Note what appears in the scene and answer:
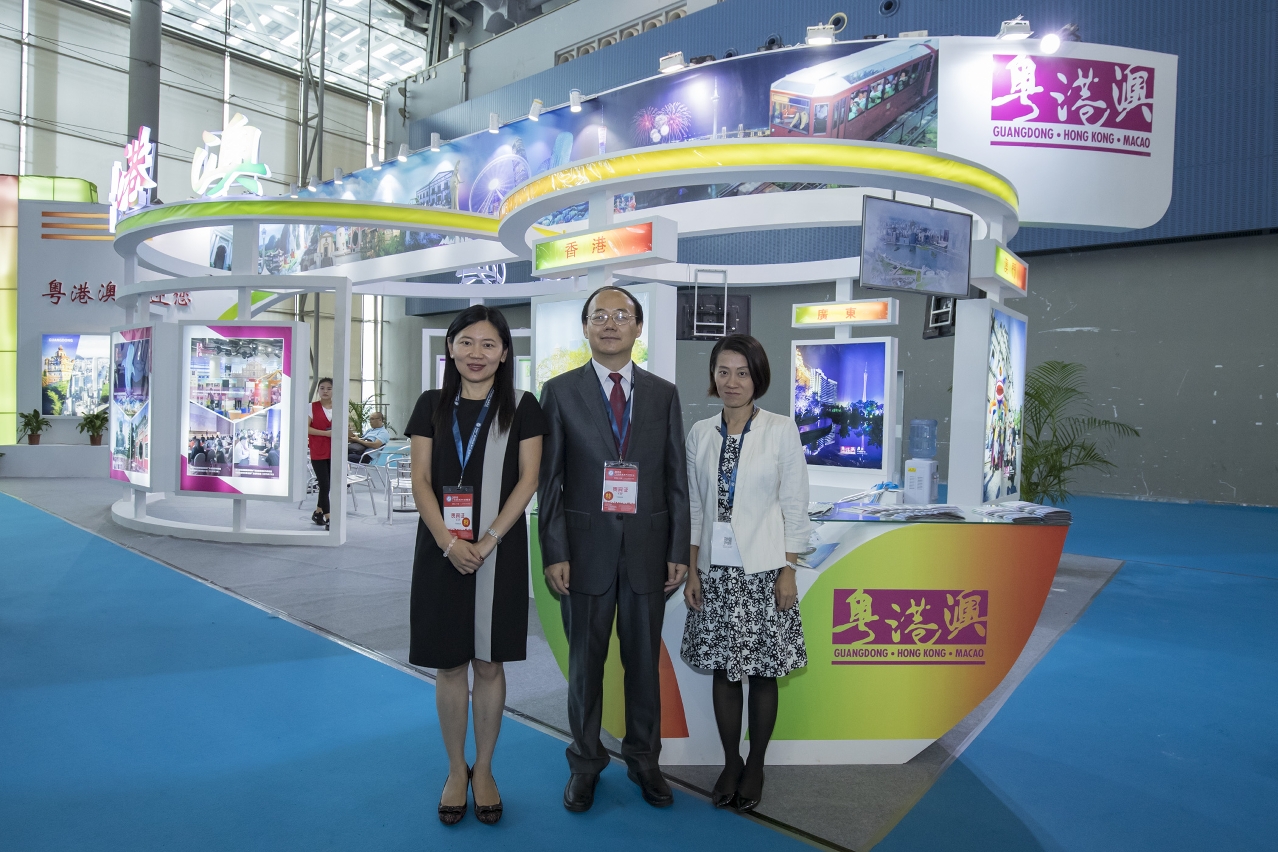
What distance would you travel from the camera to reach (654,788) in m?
2.51

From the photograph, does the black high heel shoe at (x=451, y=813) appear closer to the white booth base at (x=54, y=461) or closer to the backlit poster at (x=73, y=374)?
the white booth base at (x=54, y=461)

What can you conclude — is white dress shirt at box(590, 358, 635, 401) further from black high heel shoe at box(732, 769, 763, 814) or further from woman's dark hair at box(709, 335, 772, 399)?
black high heel shoe at box(732, 769, 763, 814)

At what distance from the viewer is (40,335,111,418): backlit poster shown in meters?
13.1

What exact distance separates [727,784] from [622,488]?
1.00 metres

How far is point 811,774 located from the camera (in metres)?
A: 2.80

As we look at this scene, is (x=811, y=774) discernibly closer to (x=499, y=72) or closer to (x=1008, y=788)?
(x=1008, y=788)

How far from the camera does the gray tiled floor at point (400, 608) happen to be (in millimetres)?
2582

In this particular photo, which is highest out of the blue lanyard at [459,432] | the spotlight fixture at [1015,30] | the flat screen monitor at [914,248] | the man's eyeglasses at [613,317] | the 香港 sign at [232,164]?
the spotlight fixture at [1015,30]

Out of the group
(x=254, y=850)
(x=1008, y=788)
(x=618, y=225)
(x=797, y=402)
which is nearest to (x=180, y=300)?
(x=797, y=402)

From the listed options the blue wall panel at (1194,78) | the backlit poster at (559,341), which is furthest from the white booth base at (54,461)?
the blue wall panel at (1194,78)

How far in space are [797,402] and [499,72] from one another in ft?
46.3

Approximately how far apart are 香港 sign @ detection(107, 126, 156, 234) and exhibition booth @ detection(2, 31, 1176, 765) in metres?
0.09

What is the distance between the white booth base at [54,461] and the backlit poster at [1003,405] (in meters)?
12.2

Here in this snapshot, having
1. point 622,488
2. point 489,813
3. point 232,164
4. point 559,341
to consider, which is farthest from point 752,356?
point 232,164
